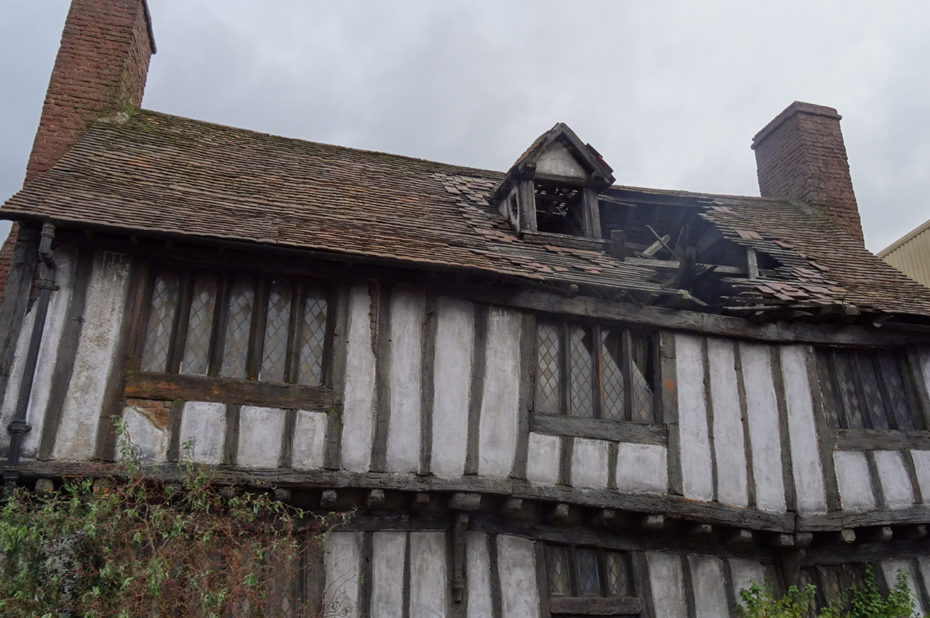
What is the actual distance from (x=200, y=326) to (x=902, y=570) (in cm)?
785

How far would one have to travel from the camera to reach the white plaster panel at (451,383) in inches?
293

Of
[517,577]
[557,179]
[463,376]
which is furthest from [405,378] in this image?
[557,179]

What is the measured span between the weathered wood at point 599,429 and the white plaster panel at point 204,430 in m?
2.90

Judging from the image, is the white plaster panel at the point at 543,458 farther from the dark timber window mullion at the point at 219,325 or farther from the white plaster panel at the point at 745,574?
the dark timber window mullion at the point at 219,325

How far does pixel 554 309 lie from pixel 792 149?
7.93 meters

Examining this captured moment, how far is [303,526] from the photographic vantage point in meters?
7.05

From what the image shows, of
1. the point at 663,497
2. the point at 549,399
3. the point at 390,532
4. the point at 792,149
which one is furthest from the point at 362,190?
the point at 792,149

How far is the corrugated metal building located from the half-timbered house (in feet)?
20.6

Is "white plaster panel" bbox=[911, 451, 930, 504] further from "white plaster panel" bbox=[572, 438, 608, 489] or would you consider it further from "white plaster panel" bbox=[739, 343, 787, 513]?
"white plaster panel" bbox=[572, 438, 608, 489]

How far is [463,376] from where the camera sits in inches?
307

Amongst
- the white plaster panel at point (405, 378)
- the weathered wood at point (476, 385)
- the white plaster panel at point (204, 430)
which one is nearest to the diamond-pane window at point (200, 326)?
the white plaster panel at point (204, 430)

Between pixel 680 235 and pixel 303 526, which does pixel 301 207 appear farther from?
pixel 680 235

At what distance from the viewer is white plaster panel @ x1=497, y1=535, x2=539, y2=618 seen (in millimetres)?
7422

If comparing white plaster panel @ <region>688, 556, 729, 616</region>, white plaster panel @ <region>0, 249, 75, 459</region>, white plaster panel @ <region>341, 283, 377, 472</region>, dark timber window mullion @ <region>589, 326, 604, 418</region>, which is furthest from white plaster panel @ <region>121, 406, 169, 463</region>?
white plaster panel @ <region>688, 556, 729, 616</region>
